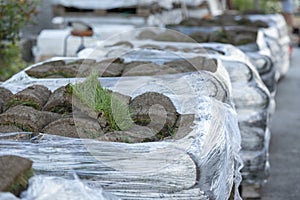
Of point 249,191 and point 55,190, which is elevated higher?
point 55,190

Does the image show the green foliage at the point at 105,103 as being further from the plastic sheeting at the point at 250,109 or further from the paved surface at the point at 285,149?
the paved surface at the point at 285,149

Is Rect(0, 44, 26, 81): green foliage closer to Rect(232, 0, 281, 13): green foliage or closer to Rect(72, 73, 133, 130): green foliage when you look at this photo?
Rect(72, 73, 133, 130): green foliage

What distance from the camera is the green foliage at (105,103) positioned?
9.43ft

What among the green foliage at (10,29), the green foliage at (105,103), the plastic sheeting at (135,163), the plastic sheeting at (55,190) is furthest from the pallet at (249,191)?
the plastic sheeting at (55,190)

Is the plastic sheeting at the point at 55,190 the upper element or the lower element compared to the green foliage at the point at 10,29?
upper

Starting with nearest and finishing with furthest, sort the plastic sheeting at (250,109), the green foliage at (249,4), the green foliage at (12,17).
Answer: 1. the plastic sheeting at (250,109)
2. the green foliage at (12,17)
3. the green foliage at (249,4)

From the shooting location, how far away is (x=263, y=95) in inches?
205

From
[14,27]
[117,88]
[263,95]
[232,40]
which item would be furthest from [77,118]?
[232,40]

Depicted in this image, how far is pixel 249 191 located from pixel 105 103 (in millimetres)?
2475

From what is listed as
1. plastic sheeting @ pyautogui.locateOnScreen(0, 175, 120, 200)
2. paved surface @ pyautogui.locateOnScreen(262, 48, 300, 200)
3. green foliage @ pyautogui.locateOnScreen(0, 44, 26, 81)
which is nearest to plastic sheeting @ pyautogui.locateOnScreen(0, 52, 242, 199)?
plastic sheeting @ pyautogui.locateOnScreen(0, 175, 120, 200)

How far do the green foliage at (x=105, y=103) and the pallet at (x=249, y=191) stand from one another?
7.58 ft

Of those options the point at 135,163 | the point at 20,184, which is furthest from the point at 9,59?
the point at 20,184

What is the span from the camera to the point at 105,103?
2.96 metres

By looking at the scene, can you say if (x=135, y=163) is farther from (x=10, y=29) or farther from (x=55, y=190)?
(x=10, y=29)
